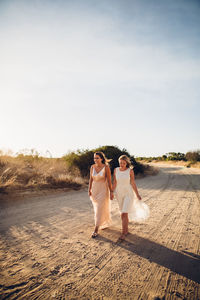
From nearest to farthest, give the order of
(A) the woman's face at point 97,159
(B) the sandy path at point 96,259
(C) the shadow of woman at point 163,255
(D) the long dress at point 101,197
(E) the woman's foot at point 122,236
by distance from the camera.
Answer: (B) the sandy path at point 96,259 < (C) the shadow of woman at point 163,255 < (E) the woman's foot at point 122,236 < (D) the long dress at point 101,197 < (A) the woman's face at point 97,159

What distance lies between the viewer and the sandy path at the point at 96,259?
2244mm

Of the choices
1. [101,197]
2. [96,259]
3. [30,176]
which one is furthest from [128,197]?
[30,176]

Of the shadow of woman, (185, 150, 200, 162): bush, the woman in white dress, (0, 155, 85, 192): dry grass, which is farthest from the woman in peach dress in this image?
(185, 150, 200, 162): bush

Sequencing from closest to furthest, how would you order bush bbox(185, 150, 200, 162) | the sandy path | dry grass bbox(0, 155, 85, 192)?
1. the sandy path
2. dry grass bbox(0, 155, 85, 192)
3. bush bbox(185, 150, 200, 162)

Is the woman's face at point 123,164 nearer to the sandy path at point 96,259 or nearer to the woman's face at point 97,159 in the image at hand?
the woman's face at point 97,159

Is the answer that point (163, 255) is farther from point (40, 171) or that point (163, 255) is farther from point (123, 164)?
point (40, 171)

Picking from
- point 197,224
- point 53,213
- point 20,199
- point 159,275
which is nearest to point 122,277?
point 159,275

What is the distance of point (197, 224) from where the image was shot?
458 centimetres

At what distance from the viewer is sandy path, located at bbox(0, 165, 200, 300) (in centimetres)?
224

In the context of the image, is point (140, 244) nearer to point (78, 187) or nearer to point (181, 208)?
point (181, 208)

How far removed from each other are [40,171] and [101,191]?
A: 6.41 meters

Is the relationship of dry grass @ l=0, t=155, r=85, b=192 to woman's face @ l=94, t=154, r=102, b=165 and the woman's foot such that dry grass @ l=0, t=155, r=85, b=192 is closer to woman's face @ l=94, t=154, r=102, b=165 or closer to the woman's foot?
woman's face @ l=94, t=154, r=102, b=165

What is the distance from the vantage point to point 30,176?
9125 millimetres

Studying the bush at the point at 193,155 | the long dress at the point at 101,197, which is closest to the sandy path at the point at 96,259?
the long dress at the point at 101,197
